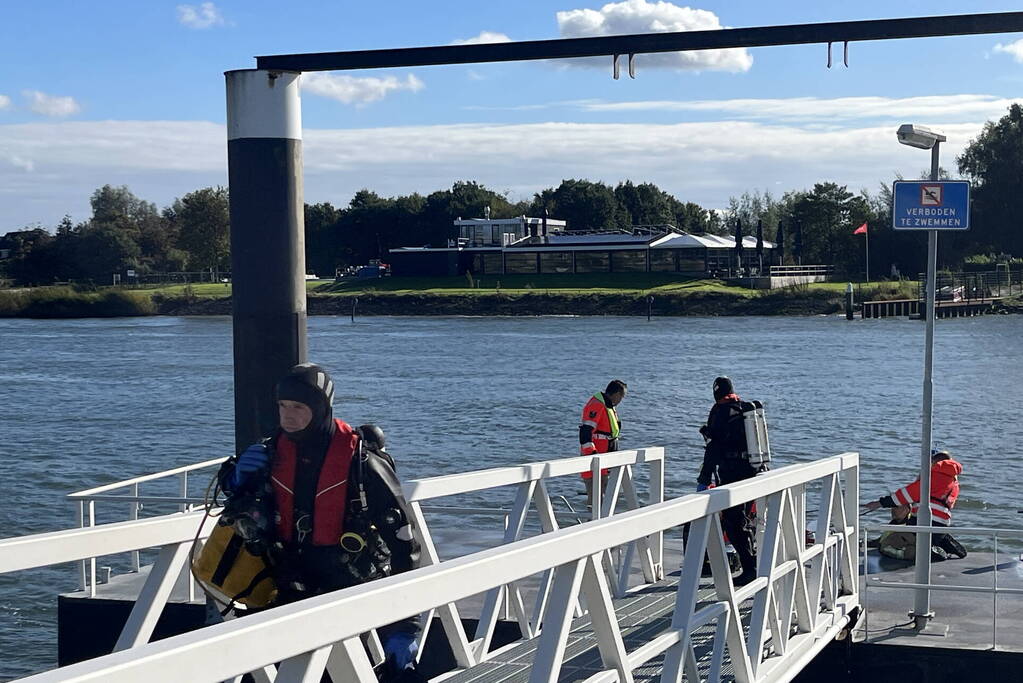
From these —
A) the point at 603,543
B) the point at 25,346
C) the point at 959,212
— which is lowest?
the point at 25,346

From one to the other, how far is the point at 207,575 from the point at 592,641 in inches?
125

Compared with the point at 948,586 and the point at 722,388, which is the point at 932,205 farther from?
the point at 948,586

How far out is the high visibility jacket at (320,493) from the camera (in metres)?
4.37

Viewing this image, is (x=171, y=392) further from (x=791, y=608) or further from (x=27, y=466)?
(x=791, y=608)

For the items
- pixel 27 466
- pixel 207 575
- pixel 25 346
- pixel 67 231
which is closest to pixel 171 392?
pixel 27 466

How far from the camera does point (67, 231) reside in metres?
153

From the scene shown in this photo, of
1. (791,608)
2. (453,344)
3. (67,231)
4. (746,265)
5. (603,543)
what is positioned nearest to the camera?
(603,543)

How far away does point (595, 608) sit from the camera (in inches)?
166

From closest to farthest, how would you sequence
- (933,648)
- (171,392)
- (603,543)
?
(603,543)
(933,648)
(171,392)

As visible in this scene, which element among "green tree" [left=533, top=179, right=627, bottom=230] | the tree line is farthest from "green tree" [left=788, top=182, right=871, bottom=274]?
"green tree" [left=533, top=179, right=627, bottom=230]

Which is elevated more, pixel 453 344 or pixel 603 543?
pixel 603 543

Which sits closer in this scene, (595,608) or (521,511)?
(595,608)

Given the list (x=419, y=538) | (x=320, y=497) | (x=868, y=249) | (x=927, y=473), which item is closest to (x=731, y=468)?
(x=927, y=473)

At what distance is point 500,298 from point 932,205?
104114 millimetres
